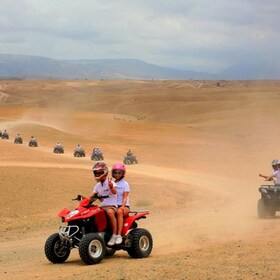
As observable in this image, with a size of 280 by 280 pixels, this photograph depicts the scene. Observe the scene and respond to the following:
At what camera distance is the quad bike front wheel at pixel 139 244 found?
516 inches

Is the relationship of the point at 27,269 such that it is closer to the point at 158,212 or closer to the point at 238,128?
the point at 158,212

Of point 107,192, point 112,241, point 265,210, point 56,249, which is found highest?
point 107,192

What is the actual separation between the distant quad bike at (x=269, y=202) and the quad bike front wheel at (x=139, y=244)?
7.84 meters

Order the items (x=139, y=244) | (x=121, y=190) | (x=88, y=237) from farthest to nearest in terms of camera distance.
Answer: (x=121, y=190) → (x=139, y=244) → (x=88, y=237)

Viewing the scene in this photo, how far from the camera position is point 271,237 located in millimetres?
15891

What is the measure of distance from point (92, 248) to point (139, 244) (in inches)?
45.3

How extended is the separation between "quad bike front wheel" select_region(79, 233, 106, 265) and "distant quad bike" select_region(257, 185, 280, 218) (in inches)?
356

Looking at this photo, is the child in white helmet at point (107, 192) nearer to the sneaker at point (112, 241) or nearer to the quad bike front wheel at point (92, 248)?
the sneaker at point (112, 241)

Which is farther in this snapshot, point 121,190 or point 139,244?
point 121,190

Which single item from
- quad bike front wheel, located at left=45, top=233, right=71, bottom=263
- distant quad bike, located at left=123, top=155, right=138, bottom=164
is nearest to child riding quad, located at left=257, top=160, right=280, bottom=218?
quad bike front wheel, located at left=45, top=233, right=71, bottom=263

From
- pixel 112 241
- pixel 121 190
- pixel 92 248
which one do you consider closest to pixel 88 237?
pixel 92 248

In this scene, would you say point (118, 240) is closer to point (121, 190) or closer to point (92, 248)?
point (92, 248)

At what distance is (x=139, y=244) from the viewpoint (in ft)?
43.2

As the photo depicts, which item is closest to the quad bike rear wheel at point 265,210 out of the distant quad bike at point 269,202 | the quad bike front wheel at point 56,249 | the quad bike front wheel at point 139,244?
the distant quad bike at point 269,202
